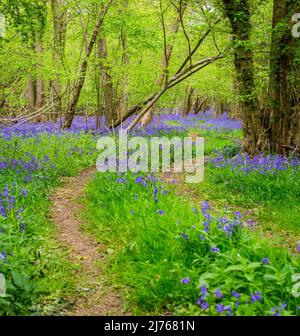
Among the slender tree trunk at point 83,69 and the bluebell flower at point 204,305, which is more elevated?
the slender tree trunk at point 83,69

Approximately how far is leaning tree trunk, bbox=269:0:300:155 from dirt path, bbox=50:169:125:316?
17.1ft

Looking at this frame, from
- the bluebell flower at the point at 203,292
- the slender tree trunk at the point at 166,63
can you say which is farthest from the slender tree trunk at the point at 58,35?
the bluebell flower at the point at 203,292

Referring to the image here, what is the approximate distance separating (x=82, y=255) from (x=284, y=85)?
23.0 feet

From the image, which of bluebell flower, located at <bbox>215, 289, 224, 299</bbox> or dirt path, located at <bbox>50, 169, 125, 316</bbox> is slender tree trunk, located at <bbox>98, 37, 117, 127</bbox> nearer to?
dirt path, located at <bbox>50, 169, 125, 316</bbox>

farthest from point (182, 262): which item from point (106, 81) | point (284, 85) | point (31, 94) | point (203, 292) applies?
point (31, 94)

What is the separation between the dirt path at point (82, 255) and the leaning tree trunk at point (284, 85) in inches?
205

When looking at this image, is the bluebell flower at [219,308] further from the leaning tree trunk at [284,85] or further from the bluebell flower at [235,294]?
the leaning tree trunk at [284,85]

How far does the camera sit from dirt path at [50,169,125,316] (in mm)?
4090

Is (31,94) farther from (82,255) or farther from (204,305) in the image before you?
(204,305)

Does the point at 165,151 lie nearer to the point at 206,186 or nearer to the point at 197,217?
the point at 206,186

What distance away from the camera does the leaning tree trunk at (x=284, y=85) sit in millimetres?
9492

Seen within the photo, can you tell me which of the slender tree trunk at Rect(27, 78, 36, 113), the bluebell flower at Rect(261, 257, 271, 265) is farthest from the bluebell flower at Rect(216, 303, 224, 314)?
the slender tree trunk at Rect(27, 78, 36, 113)

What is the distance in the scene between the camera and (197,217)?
535 cm
